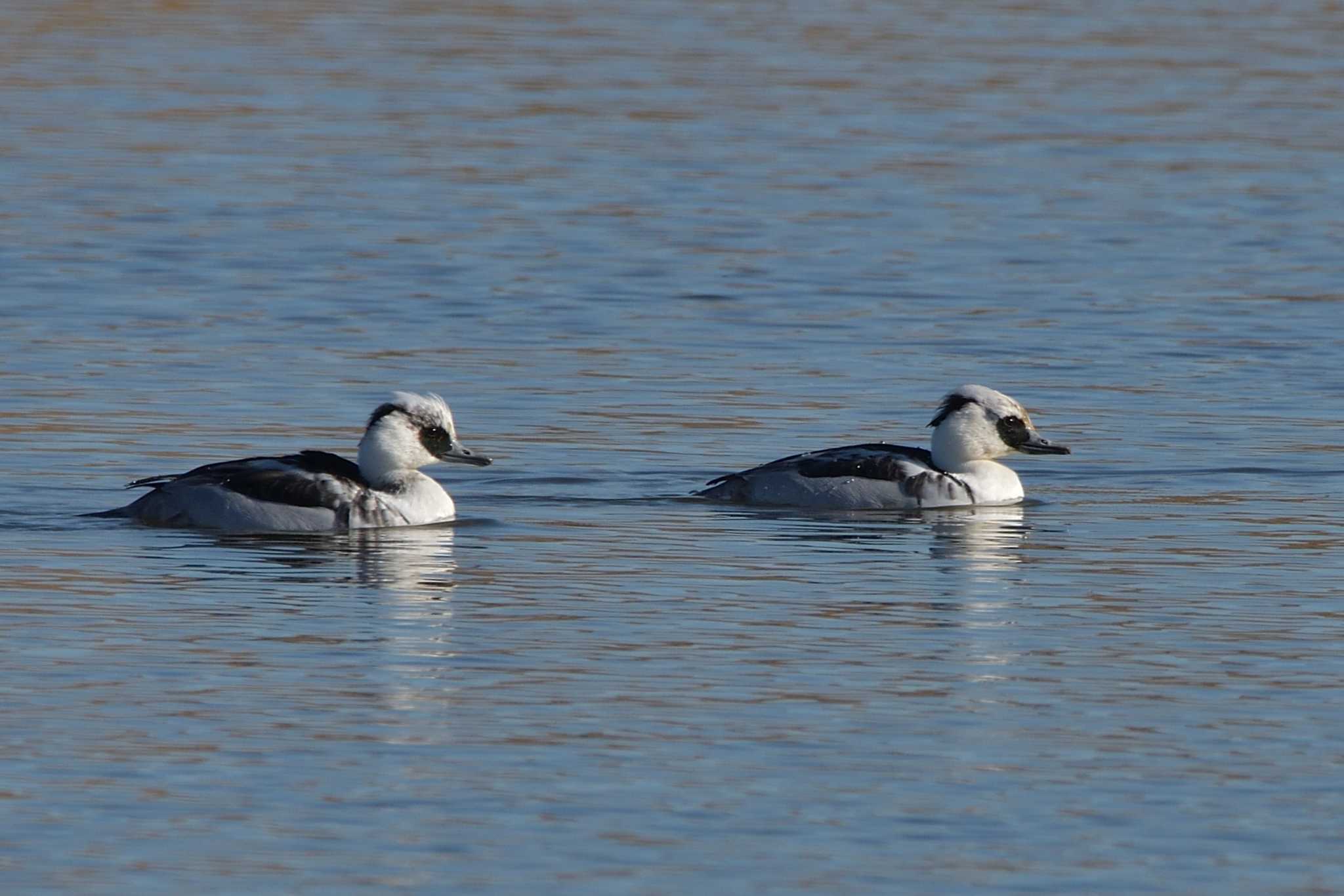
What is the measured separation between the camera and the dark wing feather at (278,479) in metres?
15.5

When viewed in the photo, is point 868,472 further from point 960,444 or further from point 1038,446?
point 1038,446

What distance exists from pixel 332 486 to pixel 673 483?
2.25 meters

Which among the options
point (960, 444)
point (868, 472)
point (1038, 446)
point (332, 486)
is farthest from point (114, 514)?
point (1038, 446)

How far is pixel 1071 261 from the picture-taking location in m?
27.2

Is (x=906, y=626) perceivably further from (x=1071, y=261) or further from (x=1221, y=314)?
(x=1071, y=261)

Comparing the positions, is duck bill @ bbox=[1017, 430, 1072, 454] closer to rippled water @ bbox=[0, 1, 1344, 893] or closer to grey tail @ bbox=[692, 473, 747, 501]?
rippled water @ bbox=[0, 1, 1344, 893]

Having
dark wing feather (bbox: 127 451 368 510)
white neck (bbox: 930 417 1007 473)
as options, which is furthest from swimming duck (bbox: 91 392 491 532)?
white neck (bbox: 930 417 1007 473)

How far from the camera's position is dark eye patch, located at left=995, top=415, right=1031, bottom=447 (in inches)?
687

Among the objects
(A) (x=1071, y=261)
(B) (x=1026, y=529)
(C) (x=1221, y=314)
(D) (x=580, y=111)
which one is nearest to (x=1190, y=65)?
(D) (x=580, y=111)

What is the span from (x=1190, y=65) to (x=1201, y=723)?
33542 mm

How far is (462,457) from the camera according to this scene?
16406 mm

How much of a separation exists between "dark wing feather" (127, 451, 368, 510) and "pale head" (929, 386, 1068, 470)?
12.6 feet

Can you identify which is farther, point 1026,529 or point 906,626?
point 1026,529

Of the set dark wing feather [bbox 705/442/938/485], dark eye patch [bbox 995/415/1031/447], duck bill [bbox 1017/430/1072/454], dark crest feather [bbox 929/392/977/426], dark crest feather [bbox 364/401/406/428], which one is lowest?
dark wing feather [bbox 705/442/938/485]
